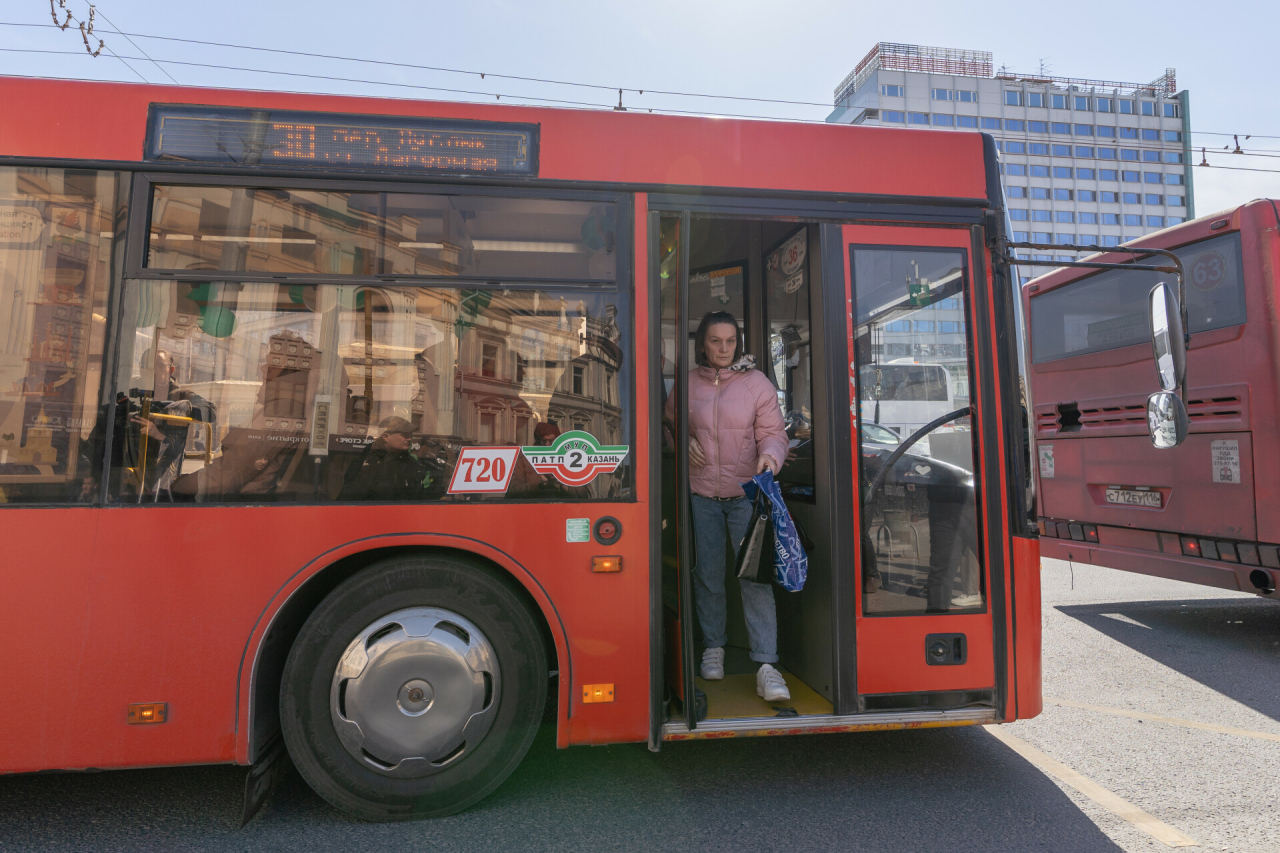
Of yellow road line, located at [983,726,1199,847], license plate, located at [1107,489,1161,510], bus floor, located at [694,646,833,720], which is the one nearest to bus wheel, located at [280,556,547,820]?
bus floor, located at [694,646,833,720]

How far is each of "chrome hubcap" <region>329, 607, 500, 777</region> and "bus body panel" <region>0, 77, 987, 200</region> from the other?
6.14 feet

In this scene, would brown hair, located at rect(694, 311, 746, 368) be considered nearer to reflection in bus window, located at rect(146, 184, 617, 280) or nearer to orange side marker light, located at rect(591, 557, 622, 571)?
reflection in bus window, located at rect(146, 184, 617, 280)

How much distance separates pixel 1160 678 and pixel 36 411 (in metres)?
6.27

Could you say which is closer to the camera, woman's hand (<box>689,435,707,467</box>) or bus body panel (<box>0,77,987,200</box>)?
bus body panel (<box>0,77,987,200</box>)

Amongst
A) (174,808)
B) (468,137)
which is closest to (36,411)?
(174,808)

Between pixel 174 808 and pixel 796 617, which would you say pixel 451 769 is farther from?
pixel 796 617

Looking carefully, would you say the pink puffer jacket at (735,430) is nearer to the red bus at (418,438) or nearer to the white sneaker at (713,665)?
the red bus at (418,438)

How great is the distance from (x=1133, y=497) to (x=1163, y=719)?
2753 millimetres

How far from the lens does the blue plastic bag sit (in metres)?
3.22

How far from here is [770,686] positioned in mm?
3262

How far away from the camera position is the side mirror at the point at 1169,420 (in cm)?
289

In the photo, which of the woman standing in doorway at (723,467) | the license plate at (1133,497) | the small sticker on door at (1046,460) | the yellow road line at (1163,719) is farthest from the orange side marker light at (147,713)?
the small sticker on door at (1046,460)

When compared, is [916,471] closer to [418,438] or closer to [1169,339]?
[1169,339]

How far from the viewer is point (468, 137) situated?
9.60ft
